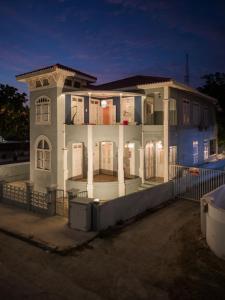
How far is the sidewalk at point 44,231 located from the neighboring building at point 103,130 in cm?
402

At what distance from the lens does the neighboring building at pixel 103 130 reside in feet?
52.1

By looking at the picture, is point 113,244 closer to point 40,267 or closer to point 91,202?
point 91,202

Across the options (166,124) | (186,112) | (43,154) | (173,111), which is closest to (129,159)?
(166,124)

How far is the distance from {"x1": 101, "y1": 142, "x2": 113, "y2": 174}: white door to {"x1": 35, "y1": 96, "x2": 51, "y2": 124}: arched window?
13.7ft

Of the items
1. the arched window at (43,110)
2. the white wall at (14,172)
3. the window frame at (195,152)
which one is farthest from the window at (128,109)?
the white wall at (14,172)

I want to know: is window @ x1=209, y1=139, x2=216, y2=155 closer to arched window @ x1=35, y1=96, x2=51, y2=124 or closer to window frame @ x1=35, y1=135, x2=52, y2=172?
window frame @ x1=35, y1=135, x2=52, y2=172

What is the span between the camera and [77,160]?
677 inches

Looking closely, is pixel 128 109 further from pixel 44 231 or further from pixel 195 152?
pixel 44 231

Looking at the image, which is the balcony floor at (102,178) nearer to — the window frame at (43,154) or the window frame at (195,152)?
the window frame at (43,154)

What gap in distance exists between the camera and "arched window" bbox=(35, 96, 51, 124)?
1650 cm

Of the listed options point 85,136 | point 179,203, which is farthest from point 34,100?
point 179,203

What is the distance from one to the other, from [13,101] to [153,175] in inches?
704

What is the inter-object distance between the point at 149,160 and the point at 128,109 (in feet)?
12.0

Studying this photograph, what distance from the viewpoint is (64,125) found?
16.4 m
